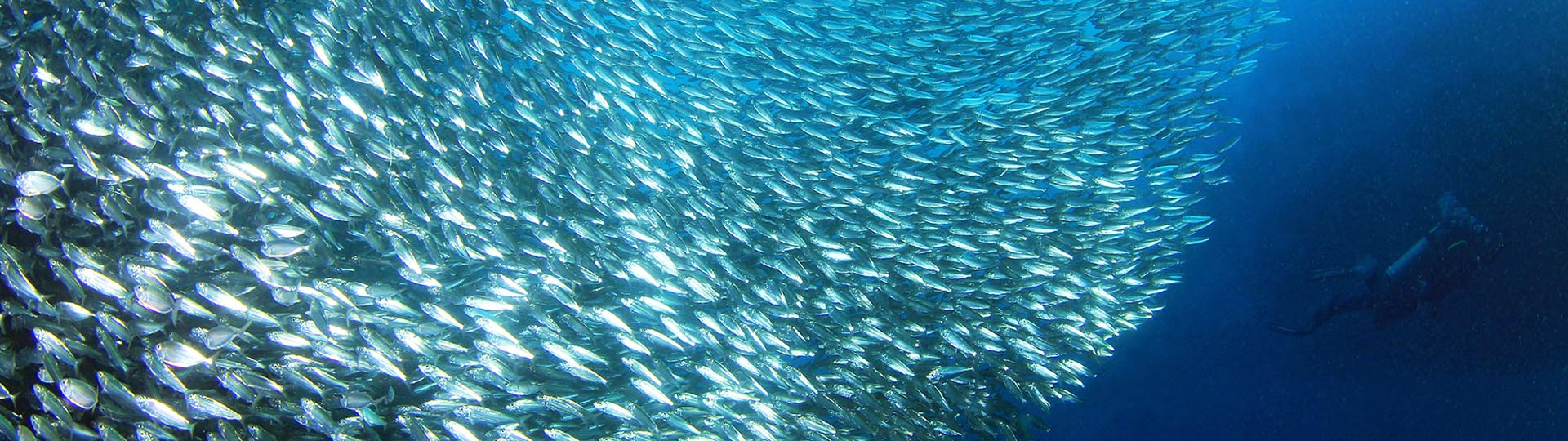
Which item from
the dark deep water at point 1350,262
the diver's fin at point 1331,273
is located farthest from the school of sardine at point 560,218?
the dark deep water at point 1350,262

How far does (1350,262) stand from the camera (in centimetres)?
1549

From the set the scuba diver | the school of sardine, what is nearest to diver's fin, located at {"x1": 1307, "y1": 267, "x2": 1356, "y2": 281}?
the scuba diver

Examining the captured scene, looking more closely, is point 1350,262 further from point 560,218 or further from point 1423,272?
point 560,218

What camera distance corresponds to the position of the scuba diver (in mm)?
11805

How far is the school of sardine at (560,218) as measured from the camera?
167 inches

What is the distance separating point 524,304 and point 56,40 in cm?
356

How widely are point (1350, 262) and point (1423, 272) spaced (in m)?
2.62

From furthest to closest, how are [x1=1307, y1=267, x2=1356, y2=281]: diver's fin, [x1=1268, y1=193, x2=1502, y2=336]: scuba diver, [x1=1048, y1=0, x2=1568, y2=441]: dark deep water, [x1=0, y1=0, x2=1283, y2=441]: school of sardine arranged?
[x1=1048, y1=0, x2=1568, y2=441]: dark deep water < [x1=1268, y1=193, x2=1502, y2=336]: scuba diver < [x1=1307, y1=267, x2=1356, y2=281]: diver's fin < [x1=0, y1=0, x2=1283, y2=441]: school of sardine

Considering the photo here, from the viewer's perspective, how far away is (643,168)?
5.86 meters

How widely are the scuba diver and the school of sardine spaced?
691cm

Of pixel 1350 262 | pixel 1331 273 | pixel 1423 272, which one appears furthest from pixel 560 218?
pixel 1350 262

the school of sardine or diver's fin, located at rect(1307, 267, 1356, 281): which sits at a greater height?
the school of sardine

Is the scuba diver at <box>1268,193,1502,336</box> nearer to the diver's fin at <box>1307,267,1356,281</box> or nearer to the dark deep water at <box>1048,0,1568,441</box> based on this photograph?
the diver's fin at <box>1307,267,1356,281</box>

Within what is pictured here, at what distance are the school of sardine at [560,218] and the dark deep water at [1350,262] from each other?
10.1 meters
